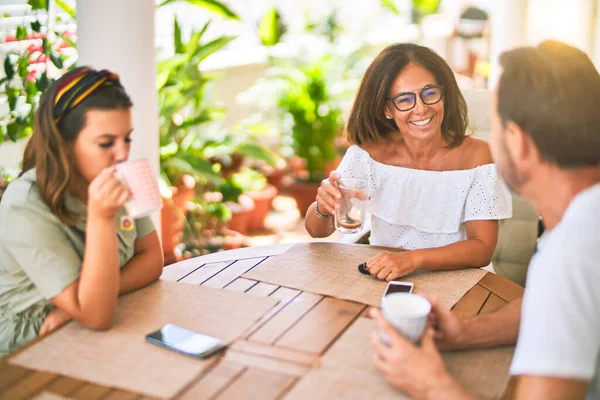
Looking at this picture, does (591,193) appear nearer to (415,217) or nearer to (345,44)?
(415,217)

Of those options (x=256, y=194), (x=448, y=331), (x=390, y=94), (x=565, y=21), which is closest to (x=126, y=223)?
(x=448, y=331)

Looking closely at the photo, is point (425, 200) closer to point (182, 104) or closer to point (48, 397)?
point (48, 397)

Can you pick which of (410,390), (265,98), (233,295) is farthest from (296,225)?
(410,390)

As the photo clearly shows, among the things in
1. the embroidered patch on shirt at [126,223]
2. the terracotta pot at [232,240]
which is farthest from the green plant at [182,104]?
the embroidered patch on shirt at [126,223]

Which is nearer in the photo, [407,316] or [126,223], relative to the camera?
[407,316]

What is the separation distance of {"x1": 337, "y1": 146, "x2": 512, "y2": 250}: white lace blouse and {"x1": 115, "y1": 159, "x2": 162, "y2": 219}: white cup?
97 centimetres

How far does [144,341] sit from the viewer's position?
1.46 m

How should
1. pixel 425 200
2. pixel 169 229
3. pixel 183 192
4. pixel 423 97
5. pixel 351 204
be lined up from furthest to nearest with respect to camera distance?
pixel 183 192, pixel 169 229, pixel 425 200, pixel 423 97, pixel 351 204

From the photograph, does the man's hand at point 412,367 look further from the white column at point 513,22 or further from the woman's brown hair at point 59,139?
the white column at point 513,22

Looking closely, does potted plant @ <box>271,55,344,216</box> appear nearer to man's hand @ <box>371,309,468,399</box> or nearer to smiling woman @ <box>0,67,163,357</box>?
smiling woman @ <box>0,67,163,357</box>

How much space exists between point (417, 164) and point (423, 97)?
0.26 metres

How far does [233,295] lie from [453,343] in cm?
54

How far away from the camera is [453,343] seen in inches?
57.6

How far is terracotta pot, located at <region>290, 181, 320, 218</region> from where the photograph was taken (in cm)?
478
